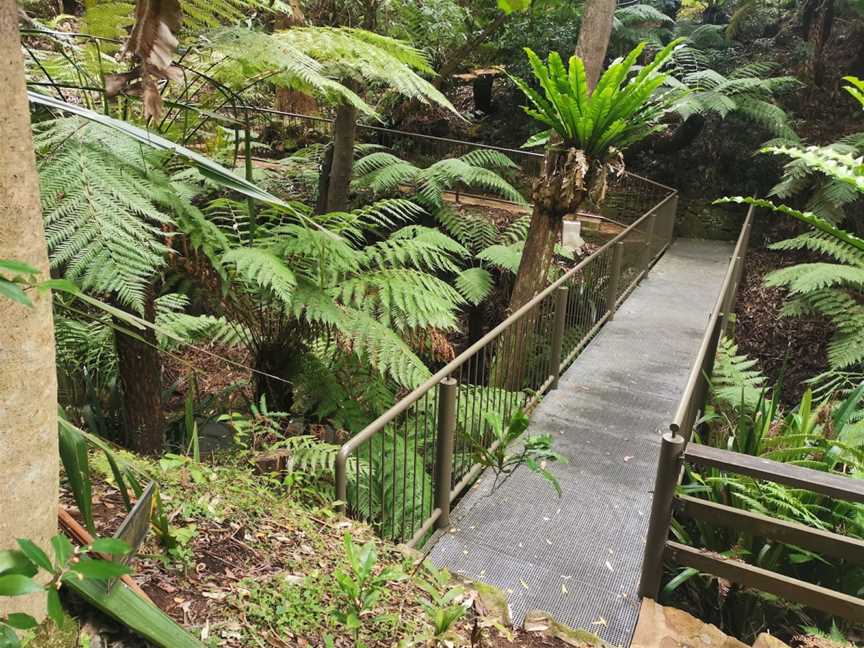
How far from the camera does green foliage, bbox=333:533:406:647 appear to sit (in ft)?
5.89

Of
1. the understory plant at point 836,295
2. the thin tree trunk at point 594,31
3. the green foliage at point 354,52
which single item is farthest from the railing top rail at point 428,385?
the understory plant at point 836,295

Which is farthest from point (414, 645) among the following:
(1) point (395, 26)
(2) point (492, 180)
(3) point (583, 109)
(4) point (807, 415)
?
(1) point (395, 26)

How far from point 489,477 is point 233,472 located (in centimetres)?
193

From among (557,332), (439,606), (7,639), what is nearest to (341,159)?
(557,332)

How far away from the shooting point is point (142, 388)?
304 centimetres

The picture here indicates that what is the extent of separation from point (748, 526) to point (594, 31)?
4866mm

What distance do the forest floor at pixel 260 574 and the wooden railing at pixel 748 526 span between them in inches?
28.4

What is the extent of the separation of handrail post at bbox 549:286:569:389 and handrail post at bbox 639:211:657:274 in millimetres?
3649

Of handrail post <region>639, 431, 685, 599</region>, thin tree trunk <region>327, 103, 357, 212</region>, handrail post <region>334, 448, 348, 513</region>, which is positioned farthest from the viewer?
thin tree trunk <region>327, 103, 357, 212</region>

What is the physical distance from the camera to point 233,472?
7.95 feet

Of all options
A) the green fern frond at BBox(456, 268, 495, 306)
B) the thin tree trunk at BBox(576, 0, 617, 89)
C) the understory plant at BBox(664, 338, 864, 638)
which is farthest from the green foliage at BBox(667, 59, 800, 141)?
the understory plant at BBox(664, 338, 864, 638)

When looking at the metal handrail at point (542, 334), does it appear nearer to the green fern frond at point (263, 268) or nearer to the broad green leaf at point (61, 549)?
the green fern frond at point (263, 268)

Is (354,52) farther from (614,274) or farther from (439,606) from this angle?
(614,274)

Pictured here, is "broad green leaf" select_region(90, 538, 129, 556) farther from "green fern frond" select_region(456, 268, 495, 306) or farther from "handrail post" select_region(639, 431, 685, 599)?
"green fern frond" select_region(456, 268, 495, 306)
